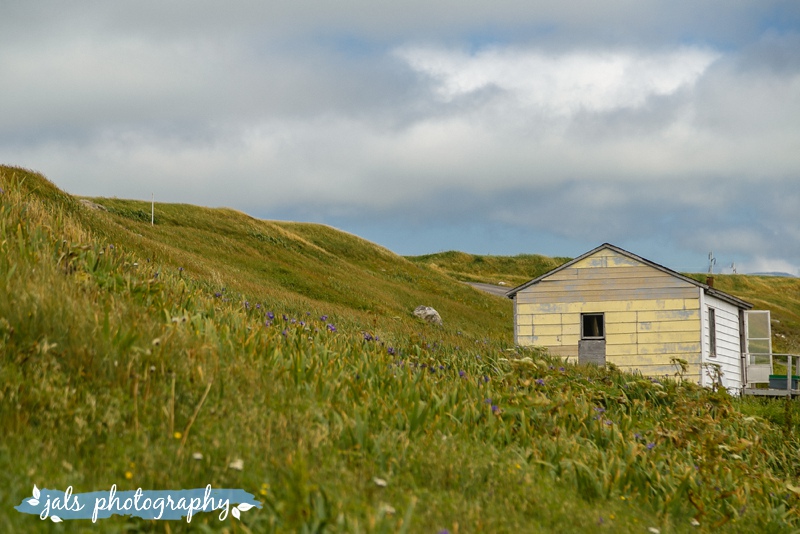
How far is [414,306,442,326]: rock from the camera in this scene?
37.8 metres

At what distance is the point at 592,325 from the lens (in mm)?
23750

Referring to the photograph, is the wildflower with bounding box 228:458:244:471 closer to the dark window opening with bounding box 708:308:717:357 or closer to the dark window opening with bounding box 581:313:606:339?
the dark window opening with bounding box 581:313:606:339

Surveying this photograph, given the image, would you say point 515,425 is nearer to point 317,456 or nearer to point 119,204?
point 317,456

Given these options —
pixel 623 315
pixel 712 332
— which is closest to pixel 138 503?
pixel 623 315

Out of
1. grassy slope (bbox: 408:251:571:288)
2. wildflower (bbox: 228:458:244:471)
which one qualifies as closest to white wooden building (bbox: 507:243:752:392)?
wildflower (bbox: 228:458:244:471)

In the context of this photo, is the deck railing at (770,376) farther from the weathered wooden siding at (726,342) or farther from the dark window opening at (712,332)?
the dark window opening at (712,332)

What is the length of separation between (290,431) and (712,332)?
865 inches

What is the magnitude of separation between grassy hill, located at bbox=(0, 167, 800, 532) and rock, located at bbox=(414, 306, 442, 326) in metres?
27.8

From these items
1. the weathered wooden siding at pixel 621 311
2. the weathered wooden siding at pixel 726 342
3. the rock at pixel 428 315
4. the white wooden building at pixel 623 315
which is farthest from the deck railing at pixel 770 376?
the rock at pixel 428 315

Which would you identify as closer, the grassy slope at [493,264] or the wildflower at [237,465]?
the wildflower at [237,465]

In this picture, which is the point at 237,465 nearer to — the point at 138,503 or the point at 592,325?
the point at 138,503

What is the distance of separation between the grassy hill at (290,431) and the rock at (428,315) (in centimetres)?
2784

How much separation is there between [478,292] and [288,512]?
5030 cm

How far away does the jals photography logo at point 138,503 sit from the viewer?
4.04m
